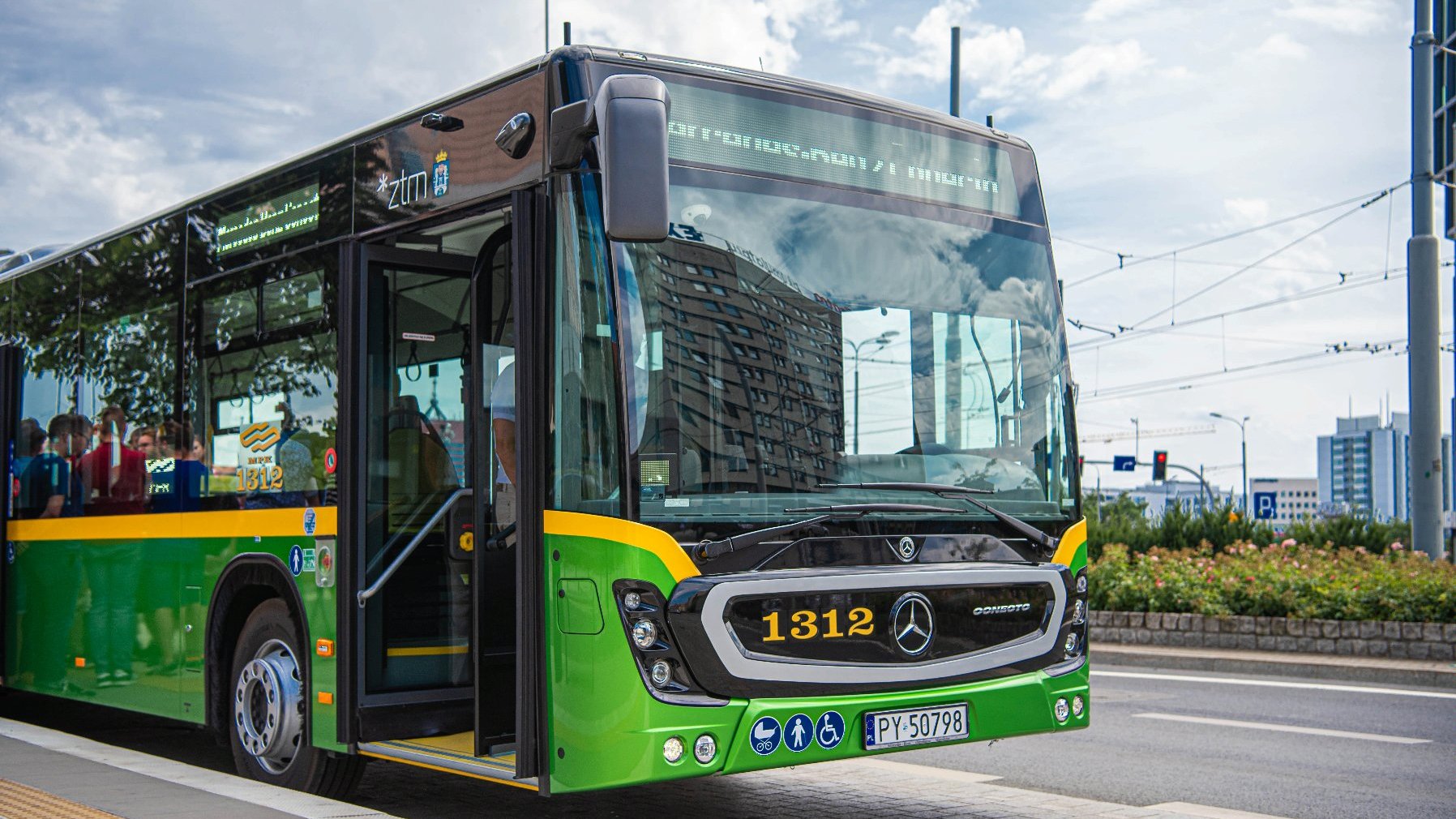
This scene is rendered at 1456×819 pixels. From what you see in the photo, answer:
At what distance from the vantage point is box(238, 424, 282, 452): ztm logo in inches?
307

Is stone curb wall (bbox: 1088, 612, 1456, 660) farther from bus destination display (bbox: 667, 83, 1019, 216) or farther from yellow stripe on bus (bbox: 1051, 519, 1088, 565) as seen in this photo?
→ bus destination display (bbox: 667, 83, 1019, 216)

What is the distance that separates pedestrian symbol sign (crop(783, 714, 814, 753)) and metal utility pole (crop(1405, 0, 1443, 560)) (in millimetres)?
14936

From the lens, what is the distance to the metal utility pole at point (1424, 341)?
1878 centimetres

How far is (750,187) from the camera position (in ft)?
20.8

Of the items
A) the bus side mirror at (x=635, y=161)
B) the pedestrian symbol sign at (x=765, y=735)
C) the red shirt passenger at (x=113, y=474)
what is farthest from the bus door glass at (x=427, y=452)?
the red shirt passenger at (x=113, y=474)

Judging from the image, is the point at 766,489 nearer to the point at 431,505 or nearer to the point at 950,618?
the point at 950,618

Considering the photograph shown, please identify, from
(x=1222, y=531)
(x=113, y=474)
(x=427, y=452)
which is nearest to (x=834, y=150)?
(x=427, y=452)

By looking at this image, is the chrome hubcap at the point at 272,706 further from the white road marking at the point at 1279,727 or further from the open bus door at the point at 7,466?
the white road marking at the point at 1279,727

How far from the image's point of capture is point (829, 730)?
6059 mm

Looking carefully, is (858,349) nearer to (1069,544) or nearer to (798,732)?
(1069,544)

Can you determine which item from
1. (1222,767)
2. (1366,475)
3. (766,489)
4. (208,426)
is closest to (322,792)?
(208,426)

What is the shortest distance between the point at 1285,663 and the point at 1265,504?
47.6 feet

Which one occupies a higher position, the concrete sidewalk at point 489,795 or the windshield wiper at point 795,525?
the windshield wiper at point 795,525

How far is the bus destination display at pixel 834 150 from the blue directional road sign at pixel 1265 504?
22.7 m
